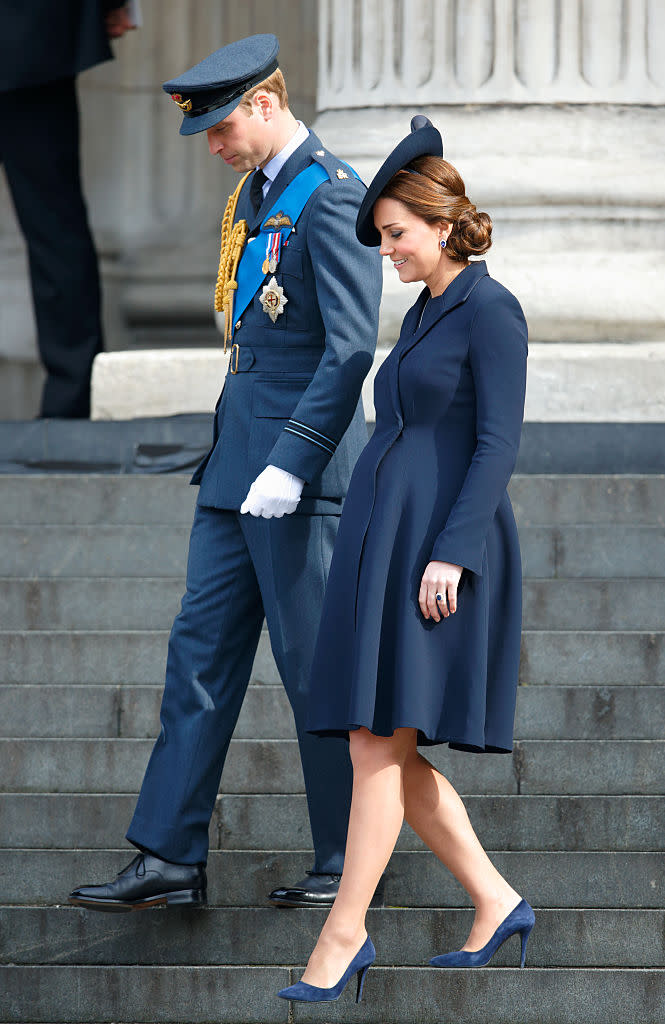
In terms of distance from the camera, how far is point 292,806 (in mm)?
3904

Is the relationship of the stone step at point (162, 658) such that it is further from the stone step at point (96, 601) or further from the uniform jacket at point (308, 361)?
the uniform jacket at point (308, 361)

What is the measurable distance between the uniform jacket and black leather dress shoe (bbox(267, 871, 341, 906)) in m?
0.84

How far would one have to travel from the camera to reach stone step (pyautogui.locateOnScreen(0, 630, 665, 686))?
455 cm

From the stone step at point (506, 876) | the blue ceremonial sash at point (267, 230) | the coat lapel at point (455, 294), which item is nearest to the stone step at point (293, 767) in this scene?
the stone step at point (506, 876)

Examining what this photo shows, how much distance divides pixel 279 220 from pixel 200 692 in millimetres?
1090

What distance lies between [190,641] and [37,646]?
4.45ft

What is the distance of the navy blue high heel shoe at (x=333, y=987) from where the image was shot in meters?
2.88

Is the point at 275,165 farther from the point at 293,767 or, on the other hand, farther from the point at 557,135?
the point at 557,135

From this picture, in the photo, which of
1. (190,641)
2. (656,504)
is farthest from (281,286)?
(656,504)

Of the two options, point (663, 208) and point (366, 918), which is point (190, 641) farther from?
point (663, 208)

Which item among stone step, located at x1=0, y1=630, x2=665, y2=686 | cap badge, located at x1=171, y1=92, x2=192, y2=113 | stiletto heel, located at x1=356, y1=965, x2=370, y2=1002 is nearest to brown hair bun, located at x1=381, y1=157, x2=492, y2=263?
cap badge, located at x1=171, y1=92, x2=192, y2=113

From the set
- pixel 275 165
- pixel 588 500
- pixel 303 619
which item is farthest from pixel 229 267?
pixel 588 500

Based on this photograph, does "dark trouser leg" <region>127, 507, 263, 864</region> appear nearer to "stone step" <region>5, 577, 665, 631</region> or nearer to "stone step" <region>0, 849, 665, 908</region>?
"stone step" <region>0, 849, 665, 908</region>

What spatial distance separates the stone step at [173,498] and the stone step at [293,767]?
1.56 metres
